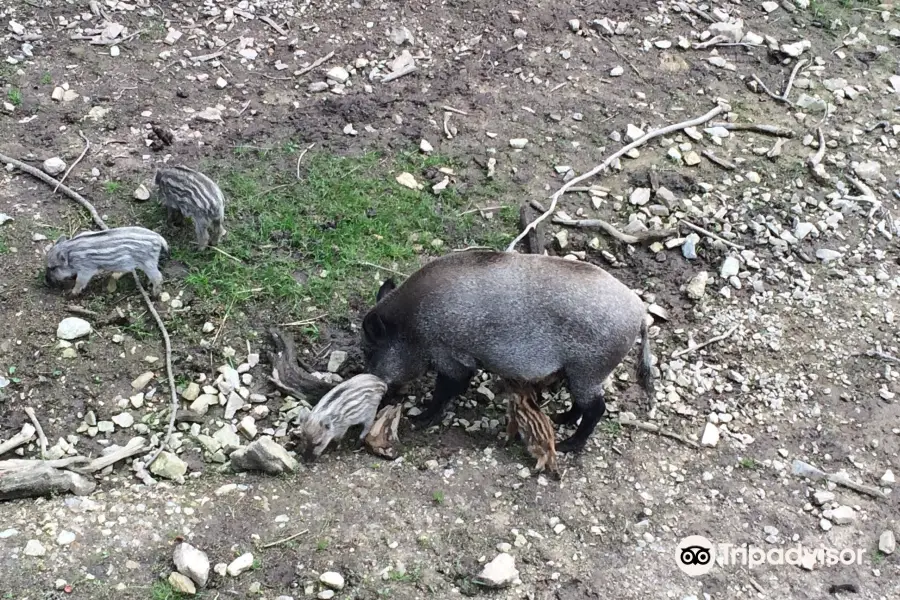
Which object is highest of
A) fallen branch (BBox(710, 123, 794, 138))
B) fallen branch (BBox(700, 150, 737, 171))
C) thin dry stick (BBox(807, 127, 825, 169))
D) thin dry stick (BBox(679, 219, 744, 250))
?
fallen branch (BBox(710, 123, 794, 138))

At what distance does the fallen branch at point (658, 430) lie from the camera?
5090mm

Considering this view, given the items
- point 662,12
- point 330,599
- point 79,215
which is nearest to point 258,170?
point 79,215

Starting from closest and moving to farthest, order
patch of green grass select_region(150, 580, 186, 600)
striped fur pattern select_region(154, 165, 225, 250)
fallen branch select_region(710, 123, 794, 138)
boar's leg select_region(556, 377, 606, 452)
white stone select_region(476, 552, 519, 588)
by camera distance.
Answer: patch of green grass select_region(150, 580, 186, 600) < white stone select_region(476, 552, 519, 588) < boar's leg select_region(556, 377, 606, 452) < striped fur pattern select_region(154, 165, 225, 250) < fallen branch select_region(710, 123, 794, 138)

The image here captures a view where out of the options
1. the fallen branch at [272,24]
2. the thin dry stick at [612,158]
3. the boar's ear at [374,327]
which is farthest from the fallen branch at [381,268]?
the fallen branch at [272,24]

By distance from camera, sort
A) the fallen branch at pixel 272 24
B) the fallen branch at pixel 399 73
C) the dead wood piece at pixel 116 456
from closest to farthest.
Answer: the dead wood piece at pixel 116 456, the fallen branch at pixel 399 73, the fallen branch at pixel 272 24

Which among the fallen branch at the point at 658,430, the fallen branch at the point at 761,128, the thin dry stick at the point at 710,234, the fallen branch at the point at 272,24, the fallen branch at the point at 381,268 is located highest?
the fallen branch at the point at 272,24

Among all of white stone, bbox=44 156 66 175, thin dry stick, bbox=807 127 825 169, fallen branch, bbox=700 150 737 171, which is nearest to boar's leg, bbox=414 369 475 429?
fallen branch, bbox=700 150 737 171

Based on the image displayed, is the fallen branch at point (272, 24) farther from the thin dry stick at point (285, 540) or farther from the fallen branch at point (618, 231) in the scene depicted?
the thin dry stick at point (285, 540)

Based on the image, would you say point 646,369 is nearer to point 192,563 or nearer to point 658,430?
point 658,430

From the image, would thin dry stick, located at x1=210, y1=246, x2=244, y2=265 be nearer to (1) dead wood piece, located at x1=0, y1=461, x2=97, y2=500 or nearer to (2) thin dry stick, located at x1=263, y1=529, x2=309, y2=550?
(1) dead wood piece, located at x1=0, y1=461, x2=97, y2=500

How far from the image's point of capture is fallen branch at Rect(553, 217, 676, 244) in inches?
248

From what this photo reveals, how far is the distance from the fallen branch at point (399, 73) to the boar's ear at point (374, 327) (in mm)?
3015

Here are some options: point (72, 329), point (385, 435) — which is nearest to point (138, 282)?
point (72, 329)

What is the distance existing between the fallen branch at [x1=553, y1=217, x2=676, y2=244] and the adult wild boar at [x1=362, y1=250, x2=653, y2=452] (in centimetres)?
128
